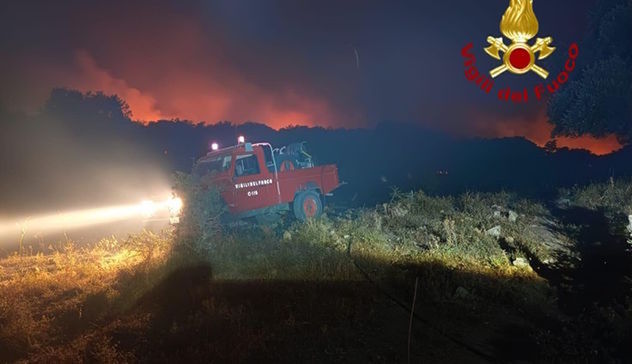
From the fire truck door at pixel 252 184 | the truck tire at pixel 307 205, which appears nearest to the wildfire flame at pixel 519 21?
the truck tire at pixel 307 205

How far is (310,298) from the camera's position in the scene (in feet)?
20.8

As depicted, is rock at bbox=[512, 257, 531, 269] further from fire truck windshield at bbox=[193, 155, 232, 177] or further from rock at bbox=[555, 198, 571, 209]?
fire truck windshield at bbox=[193, 155, 232, 177]

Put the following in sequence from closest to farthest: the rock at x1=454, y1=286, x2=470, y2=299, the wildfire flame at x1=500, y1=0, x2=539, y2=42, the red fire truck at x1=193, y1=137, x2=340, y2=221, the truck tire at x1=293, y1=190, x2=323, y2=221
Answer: the rock at x1=454, y1=286, x2=470, y2=299
the wildfire flame at x1=500, y1=0, x2=539, y2=42
the red fire truck at x1=193, y1=137, x2=340, y2=221
the truck tire at x1=293, y1=190, x2=323, y2=221

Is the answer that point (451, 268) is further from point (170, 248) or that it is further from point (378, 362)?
point (170, 248)

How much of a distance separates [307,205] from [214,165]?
347cm

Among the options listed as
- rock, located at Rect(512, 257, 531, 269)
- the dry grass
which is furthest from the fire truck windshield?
rock, located at Rect(512, 257, 531, 269)

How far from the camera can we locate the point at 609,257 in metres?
8.44

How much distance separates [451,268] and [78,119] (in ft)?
93.3

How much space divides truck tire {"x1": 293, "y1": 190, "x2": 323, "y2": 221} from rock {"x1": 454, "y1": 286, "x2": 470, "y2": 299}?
682 cm

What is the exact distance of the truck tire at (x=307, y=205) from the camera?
1288 centimetres

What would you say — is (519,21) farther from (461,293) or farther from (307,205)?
(307,205)

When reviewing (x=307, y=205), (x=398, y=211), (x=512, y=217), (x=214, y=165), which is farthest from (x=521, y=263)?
(x=214, y=165)

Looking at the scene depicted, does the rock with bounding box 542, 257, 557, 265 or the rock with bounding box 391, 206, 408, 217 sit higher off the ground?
the rock with bounding box 391, 206, 408, 217

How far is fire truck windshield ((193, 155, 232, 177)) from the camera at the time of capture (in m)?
11.4
